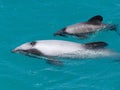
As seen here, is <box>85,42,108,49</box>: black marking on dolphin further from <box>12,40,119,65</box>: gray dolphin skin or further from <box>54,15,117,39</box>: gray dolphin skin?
<box>54,15,117,39</box>: gray dolphin skin

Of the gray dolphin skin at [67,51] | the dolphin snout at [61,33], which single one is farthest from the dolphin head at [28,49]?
the dolphin snout at [61,33]

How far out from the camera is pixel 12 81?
11047 millimetres

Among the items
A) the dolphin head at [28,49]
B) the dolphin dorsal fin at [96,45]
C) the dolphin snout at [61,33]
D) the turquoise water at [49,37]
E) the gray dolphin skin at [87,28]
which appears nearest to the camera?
the turquoise water at [49,37]

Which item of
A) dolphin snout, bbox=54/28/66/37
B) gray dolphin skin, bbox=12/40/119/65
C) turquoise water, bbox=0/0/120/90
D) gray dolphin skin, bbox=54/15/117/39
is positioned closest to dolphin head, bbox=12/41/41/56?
gray dolphin skin, bbox=12/40/119/65

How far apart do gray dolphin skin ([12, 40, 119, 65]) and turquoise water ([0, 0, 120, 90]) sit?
0.54ft

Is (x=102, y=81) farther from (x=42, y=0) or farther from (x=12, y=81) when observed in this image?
(x=42, y=0)

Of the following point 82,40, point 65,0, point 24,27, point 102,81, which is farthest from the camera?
point 65,0

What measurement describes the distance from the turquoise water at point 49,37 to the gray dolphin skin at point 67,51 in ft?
0.54

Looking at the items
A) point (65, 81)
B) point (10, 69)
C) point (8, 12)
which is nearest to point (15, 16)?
point (8, 12)

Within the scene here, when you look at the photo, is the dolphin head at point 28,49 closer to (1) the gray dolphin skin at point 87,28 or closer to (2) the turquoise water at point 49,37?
(2) the turquoise water at point 49,37

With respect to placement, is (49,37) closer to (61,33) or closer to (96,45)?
(61,33)

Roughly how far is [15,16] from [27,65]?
2682mm

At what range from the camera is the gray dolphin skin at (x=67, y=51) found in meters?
11.2

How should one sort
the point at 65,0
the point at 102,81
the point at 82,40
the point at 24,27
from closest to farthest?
1. the point at 102,81
2. the point at 82,40
3. the point at 24,27
4. the point at 65,0
